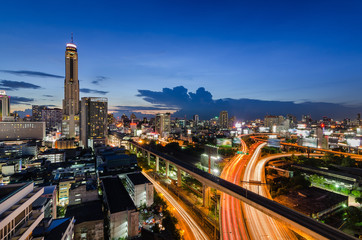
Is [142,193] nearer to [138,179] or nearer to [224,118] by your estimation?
[138,179]

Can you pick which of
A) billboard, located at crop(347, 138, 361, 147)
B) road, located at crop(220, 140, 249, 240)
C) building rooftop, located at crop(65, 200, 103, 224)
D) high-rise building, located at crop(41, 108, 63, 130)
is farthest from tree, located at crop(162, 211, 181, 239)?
high-rise building, located at crop(41, 108, 63, 130)

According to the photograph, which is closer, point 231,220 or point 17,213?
point 17,213

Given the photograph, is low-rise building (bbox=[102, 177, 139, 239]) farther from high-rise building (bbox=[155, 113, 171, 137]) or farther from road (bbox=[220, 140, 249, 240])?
high-rise building (bbox=[155, 113, 171, 137])

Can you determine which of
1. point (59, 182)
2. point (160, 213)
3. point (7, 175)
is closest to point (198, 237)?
point (160, 213)

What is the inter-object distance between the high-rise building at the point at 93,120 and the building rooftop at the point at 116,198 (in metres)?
44.4

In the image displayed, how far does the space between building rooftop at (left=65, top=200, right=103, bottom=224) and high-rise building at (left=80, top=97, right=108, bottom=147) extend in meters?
48.1

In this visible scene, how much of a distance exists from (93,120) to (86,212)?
54.2 metres

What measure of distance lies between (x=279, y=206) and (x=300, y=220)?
5.75ft

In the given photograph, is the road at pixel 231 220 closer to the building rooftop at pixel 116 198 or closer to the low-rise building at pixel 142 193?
the building rooftop at pixel 116 198

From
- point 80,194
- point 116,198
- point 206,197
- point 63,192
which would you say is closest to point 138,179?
point 116,198

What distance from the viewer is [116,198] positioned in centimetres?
1825

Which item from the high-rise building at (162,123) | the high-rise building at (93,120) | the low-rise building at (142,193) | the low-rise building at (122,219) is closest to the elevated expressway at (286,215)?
the low-rise building at (142,193)

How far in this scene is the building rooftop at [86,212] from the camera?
14859 mm

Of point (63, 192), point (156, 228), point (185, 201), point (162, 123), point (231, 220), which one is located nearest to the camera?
point (231, 220)
